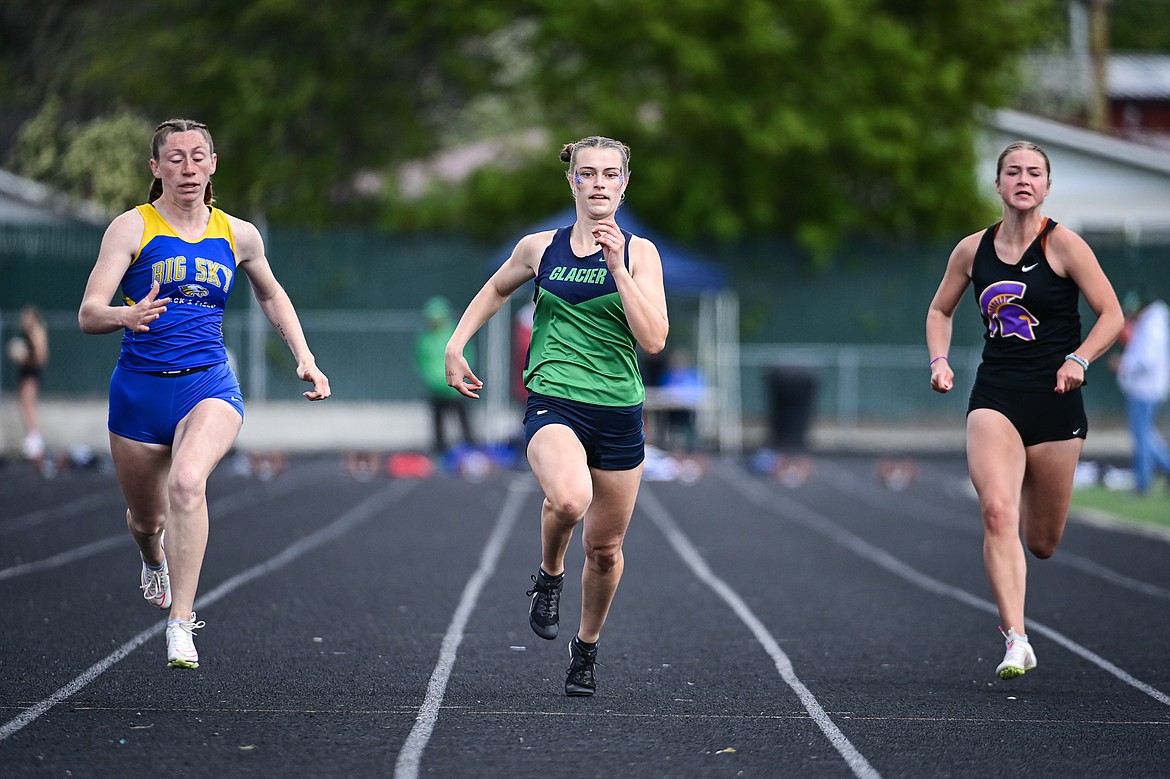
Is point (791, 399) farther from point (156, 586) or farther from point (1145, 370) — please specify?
point (156, 586)

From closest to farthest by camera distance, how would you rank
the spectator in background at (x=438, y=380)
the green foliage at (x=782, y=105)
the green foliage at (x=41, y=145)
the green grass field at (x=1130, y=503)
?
the green grass field at (x=1130, y=503)
the green foliage at (x=41, y=145)
the spectator in background at (x=438, y=380)
the green foliage at (x=782, y=105)

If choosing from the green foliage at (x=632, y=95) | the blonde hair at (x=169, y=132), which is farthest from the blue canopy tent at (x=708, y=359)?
Result: the blonde hair at (x=169, y=132)

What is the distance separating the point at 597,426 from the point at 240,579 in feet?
15.5

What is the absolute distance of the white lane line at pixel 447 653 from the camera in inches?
202

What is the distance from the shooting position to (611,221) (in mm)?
5969

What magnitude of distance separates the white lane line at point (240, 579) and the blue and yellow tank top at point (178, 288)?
1304 mm

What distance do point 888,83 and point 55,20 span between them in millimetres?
13434

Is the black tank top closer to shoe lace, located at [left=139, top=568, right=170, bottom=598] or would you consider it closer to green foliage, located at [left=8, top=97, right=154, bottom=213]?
shoe lace, located at [left=139, top=568, right=170, bottom=598]

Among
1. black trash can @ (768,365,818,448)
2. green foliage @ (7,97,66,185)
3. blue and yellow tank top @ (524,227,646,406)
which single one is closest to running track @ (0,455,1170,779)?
blue and yellow tank top @ (524,227,646,406)

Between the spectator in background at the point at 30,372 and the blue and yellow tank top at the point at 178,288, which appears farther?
the spectator in background at the point at 30,372

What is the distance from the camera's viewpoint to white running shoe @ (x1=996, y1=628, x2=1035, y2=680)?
653 cm

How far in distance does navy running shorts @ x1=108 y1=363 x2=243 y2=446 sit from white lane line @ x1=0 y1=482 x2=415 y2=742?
1023 mm

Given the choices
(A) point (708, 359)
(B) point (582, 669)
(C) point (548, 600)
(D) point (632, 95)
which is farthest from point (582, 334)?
(D) point (632, 95)

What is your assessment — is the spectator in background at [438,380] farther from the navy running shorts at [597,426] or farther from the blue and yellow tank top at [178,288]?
the navy running shorts at [597,426]
